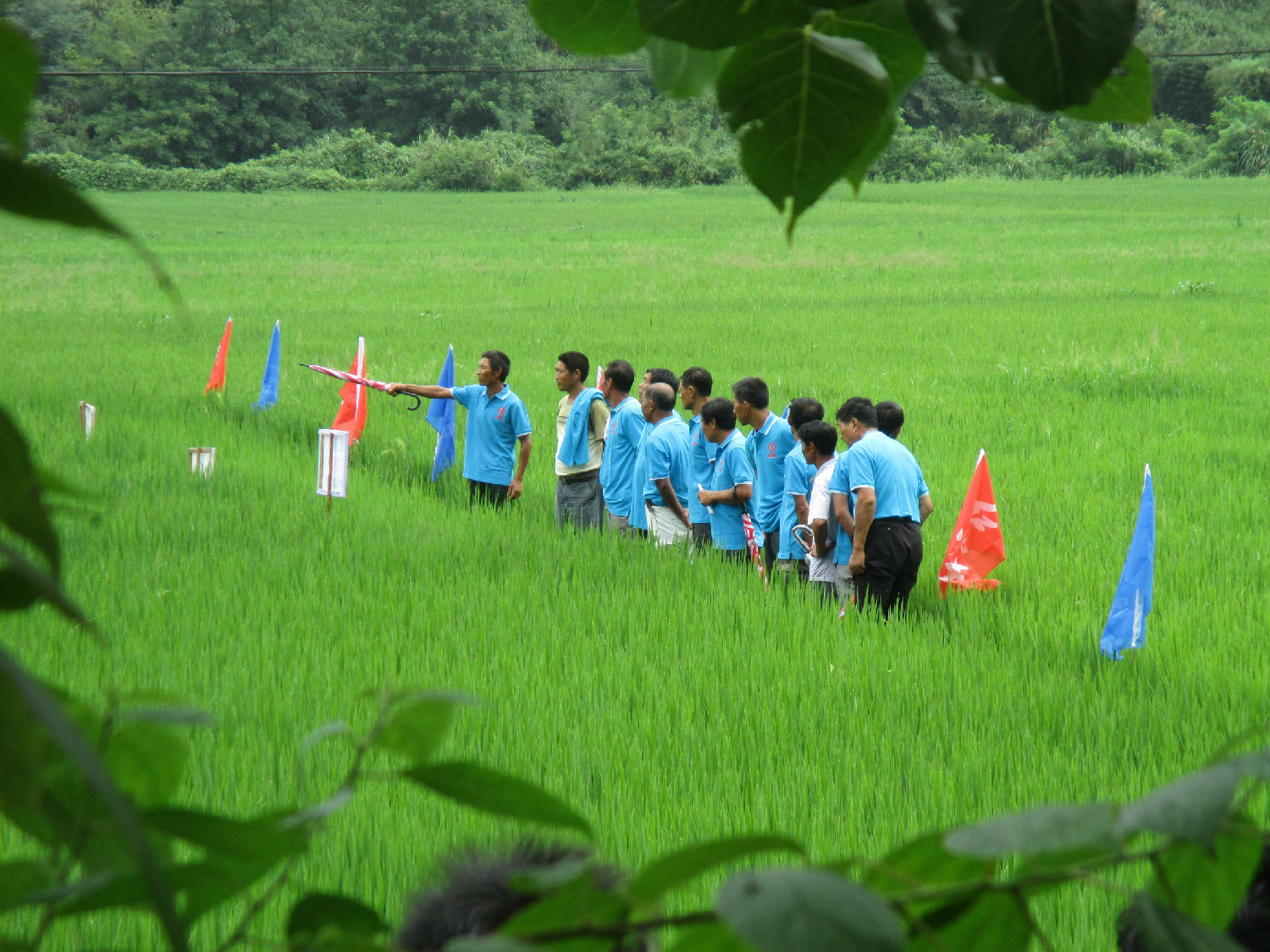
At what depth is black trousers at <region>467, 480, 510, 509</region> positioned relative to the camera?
7422 mm

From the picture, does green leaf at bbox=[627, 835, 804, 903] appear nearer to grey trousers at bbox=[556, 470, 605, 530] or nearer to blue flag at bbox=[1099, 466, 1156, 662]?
blue flag at bbox=[1099, 466, 1156, 662]

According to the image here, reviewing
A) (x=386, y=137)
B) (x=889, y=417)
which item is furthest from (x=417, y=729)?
(x=386, y=137)

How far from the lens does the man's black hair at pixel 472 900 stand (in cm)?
75

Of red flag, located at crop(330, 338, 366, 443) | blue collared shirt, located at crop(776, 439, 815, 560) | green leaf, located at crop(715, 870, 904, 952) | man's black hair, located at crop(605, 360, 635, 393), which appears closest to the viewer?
green leaf, located at crop(715, 870, 904, 952)

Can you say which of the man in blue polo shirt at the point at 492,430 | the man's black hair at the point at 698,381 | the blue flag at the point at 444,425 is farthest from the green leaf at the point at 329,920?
the blue flag at the point at 444,425

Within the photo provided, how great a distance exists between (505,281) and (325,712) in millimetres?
15828

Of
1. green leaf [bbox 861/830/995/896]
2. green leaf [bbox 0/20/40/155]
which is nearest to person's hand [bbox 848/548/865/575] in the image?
green leaf [bbox 861/830/995/896]

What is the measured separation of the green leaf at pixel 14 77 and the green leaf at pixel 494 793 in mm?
232

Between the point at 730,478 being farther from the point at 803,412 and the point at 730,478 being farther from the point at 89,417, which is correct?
the point at 89,417

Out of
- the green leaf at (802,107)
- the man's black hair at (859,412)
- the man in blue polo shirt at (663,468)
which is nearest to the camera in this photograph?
the green leaf at (802,107)

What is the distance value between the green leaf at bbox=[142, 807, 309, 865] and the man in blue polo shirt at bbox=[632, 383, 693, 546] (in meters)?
5.33

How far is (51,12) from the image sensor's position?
1.99 feet

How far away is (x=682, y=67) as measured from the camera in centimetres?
65

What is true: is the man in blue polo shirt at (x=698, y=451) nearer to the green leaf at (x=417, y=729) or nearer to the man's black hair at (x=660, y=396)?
the man's black hair at (x=660, y=396)
